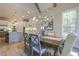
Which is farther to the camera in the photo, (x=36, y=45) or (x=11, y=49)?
(x=36, y=45)

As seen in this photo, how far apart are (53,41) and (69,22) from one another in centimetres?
47

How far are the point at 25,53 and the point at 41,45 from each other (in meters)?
0.34

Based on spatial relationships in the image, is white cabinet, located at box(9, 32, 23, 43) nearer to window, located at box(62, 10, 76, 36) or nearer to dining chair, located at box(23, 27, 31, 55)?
dining chair, located at box(23, 27, 31, 55)

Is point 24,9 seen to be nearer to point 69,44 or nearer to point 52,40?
point 52,40

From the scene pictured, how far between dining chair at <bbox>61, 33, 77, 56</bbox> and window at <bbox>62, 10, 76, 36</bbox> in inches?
3.7

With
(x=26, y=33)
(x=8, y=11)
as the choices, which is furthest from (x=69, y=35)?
(x=8, y=11)

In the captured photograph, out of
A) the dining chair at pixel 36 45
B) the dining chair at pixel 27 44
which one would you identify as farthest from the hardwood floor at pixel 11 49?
the dining chair at pixel 36 45

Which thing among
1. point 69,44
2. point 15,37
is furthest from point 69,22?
point 15,37

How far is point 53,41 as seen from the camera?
225 cm

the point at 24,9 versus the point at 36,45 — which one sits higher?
the point at 24,9

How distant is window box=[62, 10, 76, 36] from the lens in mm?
2119

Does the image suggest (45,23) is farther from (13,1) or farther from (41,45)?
(13,1)

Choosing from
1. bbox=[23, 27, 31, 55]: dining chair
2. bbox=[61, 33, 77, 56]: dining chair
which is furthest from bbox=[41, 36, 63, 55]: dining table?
bbox=[23, 27, 31, 55]: dining chair

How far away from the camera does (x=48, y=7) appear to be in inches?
85.3
